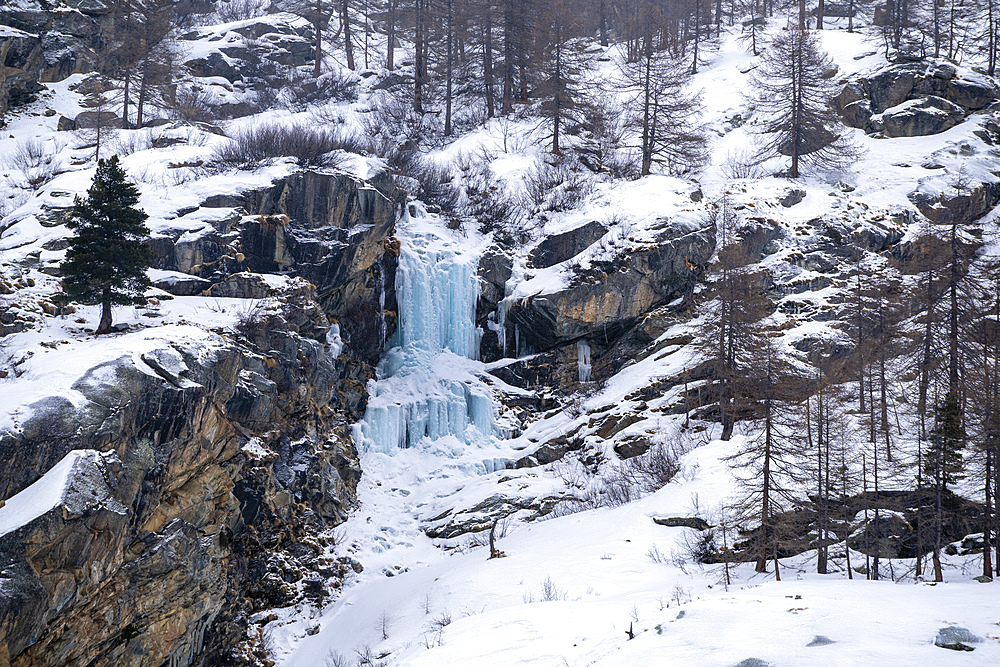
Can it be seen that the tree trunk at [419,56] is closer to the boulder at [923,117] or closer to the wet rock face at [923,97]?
the wet rock face at [923,97]

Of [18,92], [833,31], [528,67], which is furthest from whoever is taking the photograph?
[833,31]

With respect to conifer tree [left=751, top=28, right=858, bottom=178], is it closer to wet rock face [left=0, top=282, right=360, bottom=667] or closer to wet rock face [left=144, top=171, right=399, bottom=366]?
wet rock face [left=144, top=171, right=399, bottom=366]

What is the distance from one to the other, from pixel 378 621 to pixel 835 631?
36.8 ft

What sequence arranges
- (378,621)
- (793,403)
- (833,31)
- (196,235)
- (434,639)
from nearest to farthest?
(434,639) < (378,621) < (793,403) < (196,235) < (833,31)

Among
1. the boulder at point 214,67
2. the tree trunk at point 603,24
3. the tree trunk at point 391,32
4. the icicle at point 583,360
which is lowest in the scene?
the icicle at point 583,360

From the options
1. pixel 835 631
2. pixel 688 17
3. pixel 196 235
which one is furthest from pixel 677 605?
pixel 688 17

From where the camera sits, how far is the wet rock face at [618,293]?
2734 cm

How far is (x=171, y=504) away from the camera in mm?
14234

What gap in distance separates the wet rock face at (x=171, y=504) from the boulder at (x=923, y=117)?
34775 millimetres

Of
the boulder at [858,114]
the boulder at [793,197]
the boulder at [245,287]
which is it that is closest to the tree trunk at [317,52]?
the boulder at [245,287]

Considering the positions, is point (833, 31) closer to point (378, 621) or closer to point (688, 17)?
point (688, 17)

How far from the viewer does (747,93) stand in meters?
42.7

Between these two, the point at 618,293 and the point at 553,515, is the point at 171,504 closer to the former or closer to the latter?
the point at 553,515

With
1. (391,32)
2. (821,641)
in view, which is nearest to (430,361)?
(821,641)
